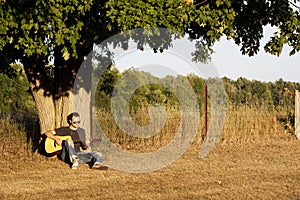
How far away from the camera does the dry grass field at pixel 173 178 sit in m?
8.26

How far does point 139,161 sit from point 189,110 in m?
5.99

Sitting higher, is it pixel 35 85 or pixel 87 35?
pixel 87 35

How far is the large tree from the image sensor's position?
959cm

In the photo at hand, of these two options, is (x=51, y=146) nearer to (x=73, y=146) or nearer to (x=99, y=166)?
(x=73, y=146)

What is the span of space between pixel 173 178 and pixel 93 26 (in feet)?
11.1

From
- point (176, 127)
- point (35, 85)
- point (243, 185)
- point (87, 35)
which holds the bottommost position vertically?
point (243, 185)

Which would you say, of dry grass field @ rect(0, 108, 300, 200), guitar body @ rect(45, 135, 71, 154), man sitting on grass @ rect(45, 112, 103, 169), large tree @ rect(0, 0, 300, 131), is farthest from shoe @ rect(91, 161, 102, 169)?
large tree @ rect(0, 0, 300, 131)

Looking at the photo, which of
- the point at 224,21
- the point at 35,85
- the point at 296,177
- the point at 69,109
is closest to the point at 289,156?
the point at 296,177

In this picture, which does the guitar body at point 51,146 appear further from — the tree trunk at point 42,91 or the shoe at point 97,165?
the tree trunk at point 42,91

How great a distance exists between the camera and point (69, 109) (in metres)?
13.0

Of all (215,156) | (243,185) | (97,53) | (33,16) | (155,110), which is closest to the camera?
(243,185)

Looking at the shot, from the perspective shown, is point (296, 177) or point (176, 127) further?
point (176, 127)

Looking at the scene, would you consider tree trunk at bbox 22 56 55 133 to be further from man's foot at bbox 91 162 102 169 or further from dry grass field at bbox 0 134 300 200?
man's foot at bbox 91 162 102 169

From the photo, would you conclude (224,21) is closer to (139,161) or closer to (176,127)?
(139,161)
